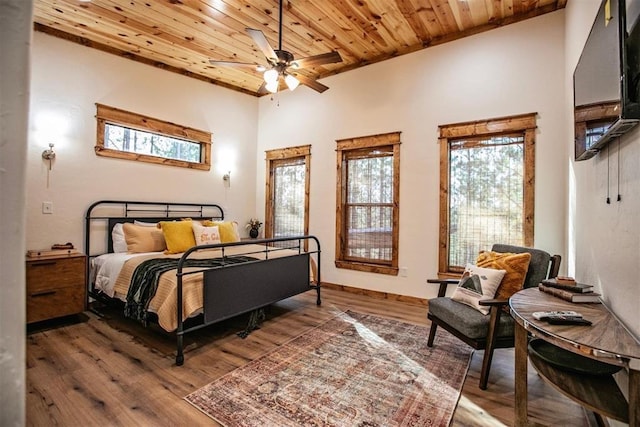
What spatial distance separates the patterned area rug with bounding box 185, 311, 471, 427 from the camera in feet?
6.32

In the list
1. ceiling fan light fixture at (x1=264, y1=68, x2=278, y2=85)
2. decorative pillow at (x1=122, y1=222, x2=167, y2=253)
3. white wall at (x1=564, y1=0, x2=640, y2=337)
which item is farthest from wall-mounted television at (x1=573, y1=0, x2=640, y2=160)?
decorative pillow at (x1=122, y1=222, x2=167, y2=253)

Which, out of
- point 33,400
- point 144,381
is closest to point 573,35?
point 144,381

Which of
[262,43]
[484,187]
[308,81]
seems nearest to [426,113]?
[484,187]

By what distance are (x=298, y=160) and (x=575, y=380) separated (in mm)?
4626

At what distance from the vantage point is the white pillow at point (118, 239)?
3.93 meters

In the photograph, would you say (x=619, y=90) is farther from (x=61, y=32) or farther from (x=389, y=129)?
(x=61, y=32)

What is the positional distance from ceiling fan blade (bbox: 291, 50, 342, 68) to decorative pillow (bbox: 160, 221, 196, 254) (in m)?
2.35

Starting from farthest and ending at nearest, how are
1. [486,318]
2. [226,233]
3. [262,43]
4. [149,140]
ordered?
1. [149,140]
2. [226,233]
3. [262,43]
4. [486,318]

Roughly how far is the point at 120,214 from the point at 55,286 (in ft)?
4.05

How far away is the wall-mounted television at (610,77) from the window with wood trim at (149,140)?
4.70 metres

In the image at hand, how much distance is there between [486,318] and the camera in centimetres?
235

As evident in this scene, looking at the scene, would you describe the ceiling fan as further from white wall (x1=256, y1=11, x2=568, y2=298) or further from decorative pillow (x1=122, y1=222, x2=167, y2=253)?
decorative pillow (x1=122, y1=222, x2=167, y2=253)

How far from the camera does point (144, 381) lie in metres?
2.29

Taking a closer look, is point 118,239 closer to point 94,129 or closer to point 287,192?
point 94,129
